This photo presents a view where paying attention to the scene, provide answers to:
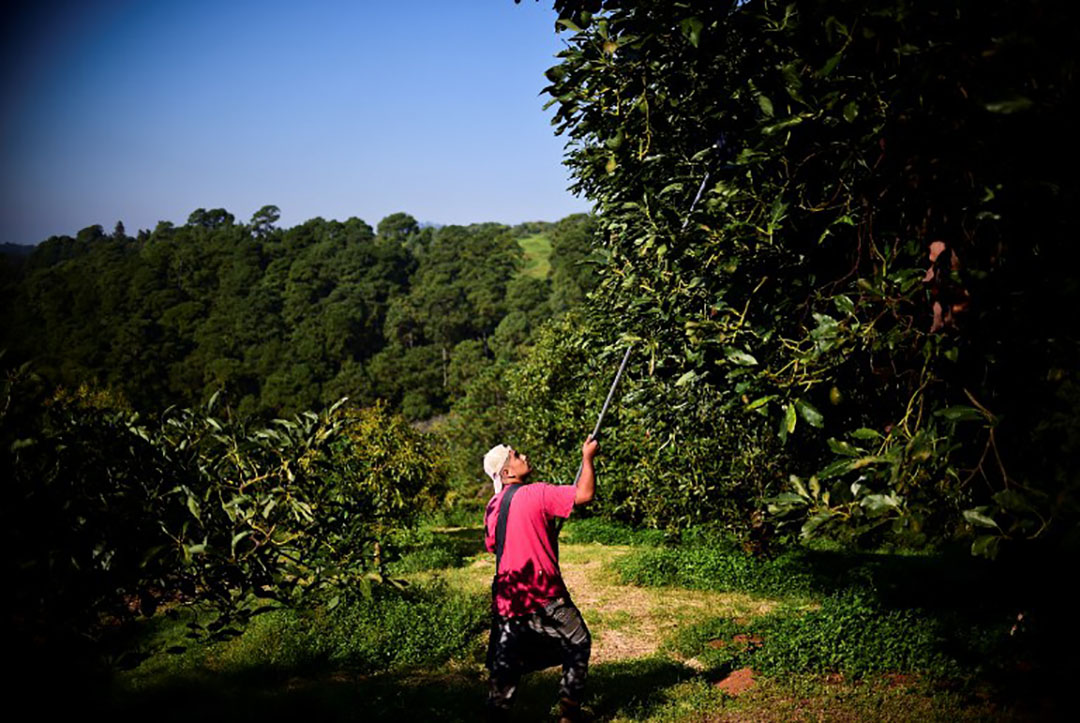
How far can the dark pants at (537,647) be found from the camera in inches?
213

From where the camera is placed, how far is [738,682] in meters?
7.55

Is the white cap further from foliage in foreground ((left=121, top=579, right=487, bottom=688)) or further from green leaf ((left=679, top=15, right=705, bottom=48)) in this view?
foliage in foreground ((left=121, top=579, right=487, bottom=688))

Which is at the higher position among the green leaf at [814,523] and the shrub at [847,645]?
the green leaf at [814,523]

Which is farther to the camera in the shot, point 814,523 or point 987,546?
point 814,523

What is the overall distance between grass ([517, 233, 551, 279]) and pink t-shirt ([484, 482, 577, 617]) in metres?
108

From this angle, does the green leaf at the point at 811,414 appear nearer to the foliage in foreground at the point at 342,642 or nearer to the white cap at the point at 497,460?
the white cap at the point at 497,460

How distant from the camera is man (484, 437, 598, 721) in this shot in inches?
212

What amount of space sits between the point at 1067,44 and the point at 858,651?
21.4ft

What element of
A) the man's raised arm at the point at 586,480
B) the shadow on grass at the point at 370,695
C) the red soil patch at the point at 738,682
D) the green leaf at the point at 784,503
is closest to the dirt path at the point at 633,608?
the shadow on grass at the point at 370,695

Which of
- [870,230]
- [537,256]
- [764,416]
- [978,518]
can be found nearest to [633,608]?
[764,416]

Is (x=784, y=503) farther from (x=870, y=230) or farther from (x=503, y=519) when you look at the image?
(x=503, y=519)

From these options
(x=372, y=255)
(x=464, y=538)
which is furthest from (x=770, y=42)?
(x=372, y=255)

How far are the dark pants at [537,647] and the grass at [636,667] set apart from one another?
5.41 feet

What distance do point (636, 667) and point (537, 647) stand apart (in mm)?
3507
